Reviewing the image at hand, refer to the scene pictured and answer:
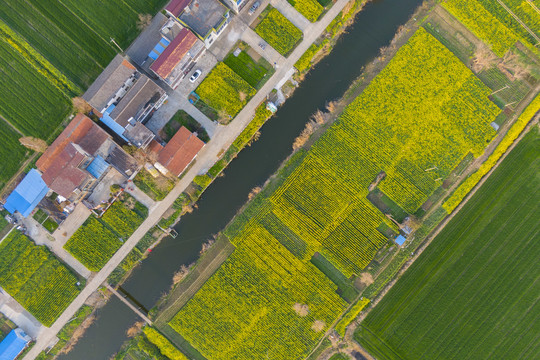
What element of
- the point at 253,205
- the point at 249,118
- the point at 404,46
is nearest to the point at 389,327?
the point at 253,205

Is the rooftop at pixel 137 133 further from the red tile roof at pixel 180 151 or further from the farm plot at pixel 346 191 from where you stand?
the farm plot at pixel 346 191

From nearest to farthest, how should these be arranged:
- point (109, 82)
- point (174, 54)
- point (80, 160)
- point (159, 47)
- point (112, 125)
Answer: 1. point (80, 160)
2. point (174, 54)
3. point (109, 82)
4. point (159, 47)
5. point (112, 125)

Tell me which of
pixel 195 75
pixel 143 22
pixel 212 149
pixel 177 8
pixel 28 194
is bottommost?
pixel 28 194

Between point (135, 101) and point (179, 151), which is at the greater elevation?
point (135, 101)

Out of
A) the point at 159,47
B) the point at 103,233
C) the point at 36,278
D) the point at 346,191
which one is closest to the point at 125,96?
the point at 159,47

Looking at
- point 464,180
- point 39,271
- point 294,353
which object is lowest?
point 39,271

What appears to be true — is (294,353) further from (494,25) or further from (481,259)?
(494,25)

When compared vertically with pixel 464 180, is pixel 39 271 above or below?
below

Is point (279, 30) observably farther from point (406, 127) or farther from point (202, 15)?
point (406, 127)
